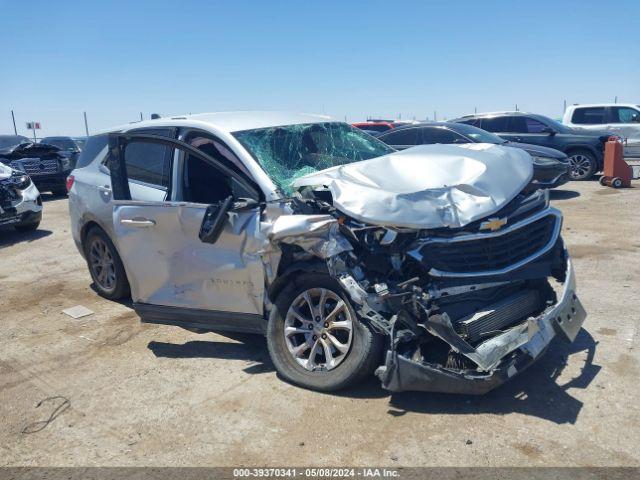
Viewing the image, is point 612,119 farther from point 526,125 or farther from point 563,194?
point 563,194

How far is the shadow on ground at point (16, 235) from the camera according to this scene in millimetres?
9949

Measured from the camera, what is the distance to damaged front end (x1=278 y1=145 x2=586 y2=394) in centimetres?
342

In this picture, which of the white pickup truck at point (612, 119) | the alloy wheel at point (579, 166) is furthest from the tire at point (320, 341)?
the white pickup truck at point (612, 119)

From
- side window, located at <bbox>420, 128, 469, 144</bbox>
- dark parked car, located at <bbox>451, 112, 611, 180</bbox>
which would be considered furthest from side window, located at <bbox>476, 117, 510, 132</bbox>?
side window, located at <bbox>420, 128, 469, 144</bbox>

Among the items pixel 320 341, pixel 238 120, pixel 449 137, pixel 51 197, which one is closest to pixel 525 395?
pixel 320 341

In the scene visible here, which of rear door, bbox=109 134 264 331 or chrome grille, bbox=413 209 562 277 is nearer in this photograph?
chrome grille, bbox=413 209 562 277

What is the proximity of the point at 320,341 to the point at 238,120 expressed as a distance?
2.16m

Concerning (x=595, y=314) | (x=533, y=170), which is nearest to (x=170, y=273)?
(x=533, y=170)

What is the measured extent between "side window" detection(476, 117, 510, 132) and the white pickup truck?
3.19m

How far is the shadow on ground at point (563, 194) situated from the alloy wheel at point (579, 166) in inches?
78.6

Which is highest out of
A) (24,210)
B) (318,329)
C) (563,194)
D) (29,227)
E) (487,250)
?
(487,250)

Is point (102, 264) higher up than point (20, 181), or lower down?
lower down

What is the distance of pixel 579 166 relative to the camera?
14242 millimetres

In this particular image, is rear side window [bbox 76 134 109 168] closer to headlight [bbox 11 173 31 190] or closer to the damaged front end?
the damaged front end
